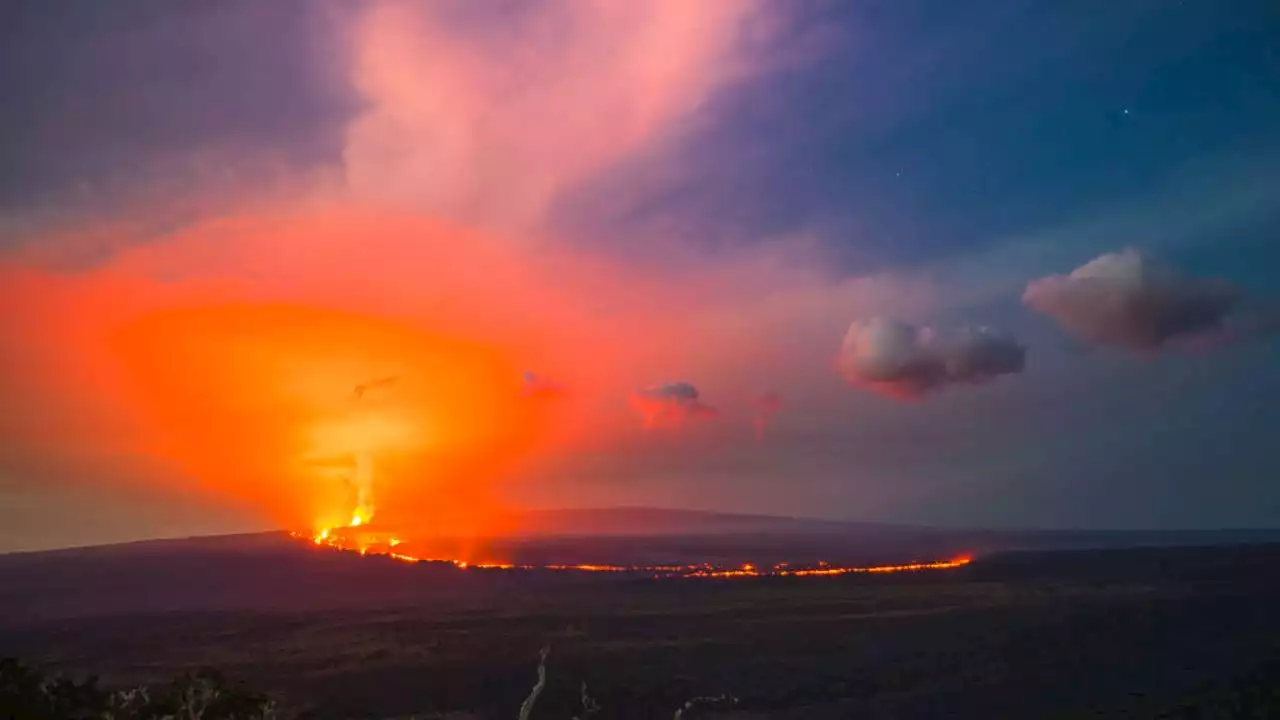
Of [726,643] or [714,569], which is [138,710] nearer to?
[726,643]

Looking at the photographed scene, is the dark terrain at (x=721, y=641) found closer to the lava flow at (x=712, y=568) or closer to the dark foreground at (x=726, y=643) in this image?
the dark foreground at (x=726, y=643)

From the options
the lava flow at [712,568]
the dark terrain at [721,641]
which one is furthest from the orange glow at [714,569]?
the dark terrain at [721,641]

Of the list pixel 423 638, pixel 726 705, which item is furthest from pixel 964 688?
pixel 423 638

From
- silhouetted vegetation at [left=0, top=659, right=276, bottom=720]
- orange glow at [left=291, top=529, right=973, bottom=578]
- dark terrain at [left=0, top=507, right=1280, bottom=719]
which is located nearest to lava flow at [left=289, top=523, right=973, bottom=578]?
orange glow at [left=291, top=529, right=973, bottom=578]

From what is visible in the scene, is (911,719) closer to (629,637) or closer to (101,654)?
(629,637)

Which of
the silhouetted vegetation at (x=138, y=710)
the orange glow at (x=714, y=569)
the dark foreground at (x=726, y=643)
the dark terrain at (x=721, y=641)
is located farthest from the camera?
the orange glow at (x=714, y=569)

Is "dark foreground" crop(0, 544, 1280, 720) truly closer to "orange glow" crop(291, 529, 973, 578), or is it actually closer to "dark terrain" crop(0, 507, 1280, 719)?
"dark terrain" crop(0, 507, 1280, 719)
